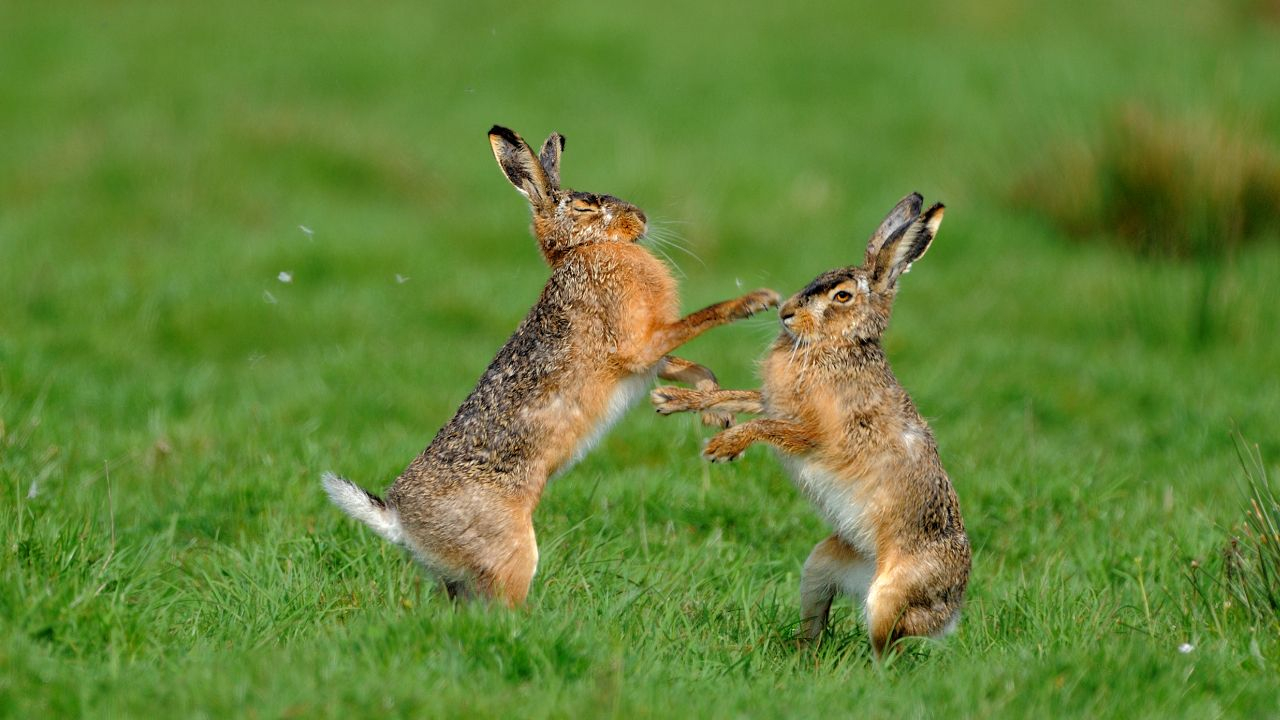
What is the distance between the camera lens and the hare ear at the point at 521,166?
20.5 ft

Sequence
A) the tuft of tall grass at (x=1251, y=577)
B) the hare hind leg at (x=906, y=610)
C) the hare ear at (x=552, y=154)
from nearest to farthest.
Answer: the hare hind leg at (x=906, y=610) → the tuft of tall grass at (x=1251, y=577) → the hare ear at (x=552, y=154)

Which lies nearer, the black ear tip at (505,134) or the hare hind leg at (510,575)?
the hare hind leg at (510,575)

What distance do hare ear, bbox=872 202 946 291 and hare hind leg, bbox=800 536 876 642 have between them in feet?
3.40

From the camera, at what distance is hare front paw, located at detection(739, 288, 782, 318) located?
5.88 meters

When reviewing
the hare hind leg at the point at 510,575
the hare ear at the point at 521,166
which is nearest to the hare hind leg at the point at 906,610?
the hare hind leg at the point at 510,575

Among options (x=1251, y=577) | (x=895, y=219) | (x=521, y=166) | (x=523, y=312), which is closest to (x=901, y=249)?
(x=895, y=219)

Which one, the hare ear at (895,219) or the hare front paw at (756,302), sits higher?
the hare ear at (895,219)

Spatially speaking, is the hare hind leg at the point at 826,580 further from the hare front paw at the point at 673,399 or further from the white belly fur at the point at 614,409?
the white belly fur at the point at 614,409

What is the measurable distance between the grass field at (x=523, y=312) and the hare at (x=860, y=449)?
0.71ft

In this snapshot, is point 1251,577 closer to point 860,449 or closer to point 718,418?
point 860,449

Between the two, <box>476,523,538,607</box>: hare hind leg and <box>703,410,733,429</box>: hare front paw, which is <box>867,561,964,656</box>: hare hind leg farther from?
<box>476,523,538,607</box>: hare hind leg

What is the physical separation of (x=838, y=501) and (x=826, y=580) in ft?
1.01

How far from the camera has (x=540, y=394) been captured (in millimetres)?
5809

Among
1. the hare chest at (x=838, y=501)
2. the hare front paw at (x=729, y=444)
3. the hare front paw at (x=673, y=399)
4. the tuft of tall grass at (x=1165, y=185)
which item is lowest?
the hare chest at (x=838, y=501)
